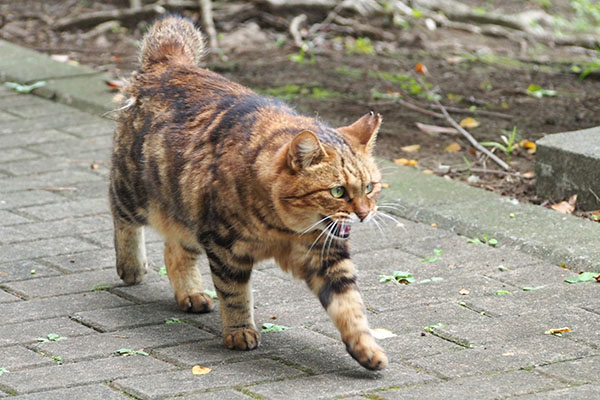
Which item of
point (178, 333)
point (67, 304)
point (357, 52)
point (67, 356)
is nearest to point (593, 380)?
point (178, 333)

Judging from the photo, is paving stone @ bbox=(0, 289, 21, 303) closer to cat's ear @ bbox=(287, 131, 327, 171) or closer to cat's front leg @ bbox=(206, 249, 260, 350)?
cat's front leg @ bbox=(206, 249, 260, 350)

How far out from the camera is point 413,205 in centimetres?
558

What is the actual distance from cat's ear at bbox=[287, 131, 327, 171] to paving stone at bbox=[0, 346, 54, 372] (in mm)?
1181

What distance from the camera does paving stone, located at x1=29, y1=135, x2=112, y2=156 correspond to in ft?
22.6

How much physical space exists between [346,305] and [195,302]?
0.88m

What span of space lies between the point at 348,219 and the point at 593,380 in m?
1.03

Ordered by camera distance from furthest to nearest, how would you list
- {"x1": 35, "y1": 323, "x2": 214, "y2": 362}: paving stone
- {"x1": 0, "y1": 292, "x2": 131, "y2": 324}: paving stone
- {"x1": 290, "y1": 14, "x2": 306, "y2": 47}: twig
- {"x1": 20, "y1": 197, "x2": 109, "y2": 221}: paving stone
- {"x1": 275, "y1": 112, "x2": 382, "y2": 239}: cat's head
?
{"x1": 290, "y1": 14, "x2": 306, "y2": 47}: twig, {"x1": 20, "y1": 197, "x2": 109, "y2": 221}: paving stone, {"x1": 0, "y1": 292, "x2": 131, "y2": 324}: paving stone, {"x1": 35, "y1": 323, "x2": 214, "y2": 362}: paving stone, {"x1": 275, "y1": 112, "x2": 382, "y2": 239}: cat's head

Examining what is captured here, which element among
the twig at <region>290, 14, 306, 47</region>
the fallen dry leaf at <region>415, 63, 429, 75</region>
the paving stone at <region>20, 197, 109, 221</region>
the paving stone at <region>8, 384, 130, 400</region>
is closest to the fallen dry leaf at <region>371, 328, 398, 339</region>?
the paving stone at <region>8, 384, 130, 400</region>

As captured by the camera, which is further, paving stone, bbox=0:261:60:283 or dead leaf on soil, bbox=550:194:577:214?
dead leaf on soil, bbox=550:194:577:214

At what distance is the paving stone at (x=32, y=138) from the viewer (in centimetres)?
708

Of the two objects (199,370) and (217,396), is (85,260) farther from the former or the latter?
(217,396)

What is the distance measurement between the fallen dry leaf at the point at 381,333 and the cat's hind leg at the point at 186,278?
0.82 meters

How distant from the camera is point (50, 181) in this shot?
20.5ft

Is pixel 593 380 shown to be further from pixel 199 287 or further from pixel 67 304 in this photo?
pixel 67 304
